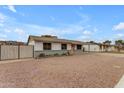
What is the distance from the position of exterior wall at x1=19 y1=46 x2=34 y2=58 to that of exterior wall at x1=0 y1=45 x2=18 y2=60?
0.68 meters

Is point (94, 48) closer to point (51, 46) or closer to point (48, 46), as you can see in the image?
point (51, 46)

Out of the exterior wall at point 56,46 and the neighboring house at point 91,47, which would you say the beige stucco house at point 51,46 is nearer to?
the exterior wall at point 56,46

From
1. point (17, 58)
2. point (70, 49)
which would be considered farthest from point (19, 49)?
point (70, 49)

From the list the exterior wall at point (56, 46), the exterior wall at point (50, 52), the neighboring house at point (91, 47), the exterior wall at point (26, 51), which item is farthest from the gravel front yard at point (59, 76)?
Answer: the neighboring house at point (91, 47)

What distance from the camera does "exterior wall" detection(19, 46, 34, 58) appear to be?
16.9m

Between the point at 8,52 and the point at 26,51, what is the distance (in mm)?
2487

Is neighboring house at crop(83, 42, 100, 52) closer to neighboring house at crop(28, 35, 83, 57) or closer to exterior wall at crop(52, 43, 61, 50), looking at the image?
neighboring house at crop(28, 35, 83, 57)

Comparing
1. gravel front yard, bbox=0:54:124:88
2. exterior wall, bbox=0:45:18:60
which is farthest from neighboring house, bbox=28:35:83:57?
gravel front yard, bbox=0:54:124:88

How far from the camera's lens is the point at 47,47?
2134cm

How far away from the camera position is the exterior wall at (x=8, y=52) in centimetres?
1493

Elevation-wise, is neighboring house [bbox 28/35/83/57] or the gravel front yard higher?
neighboring house [bbox 28/35/83/57]
